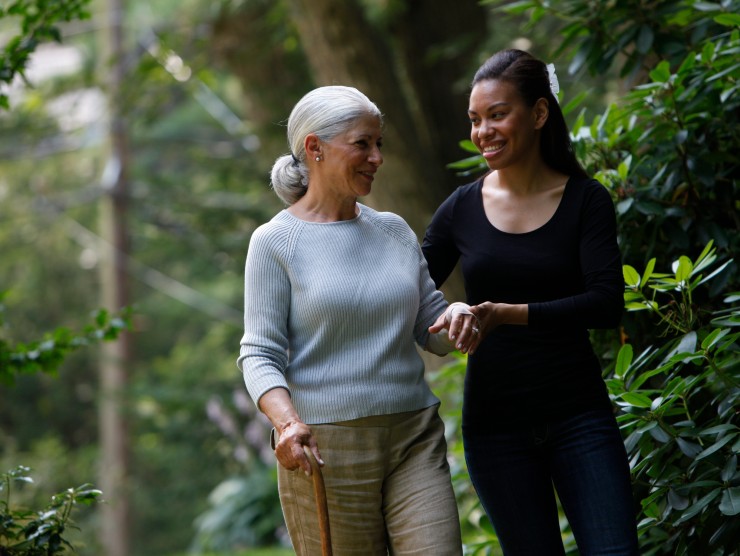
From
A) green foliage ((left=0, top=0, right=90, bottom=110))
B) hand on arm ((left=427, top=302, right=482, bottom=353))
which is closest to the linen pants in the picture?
hand on arm ((left=427, top=302, right=482, bottom=353))

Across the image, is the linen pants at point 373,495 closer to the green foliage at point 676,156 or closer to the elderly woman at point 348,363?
the elderly woman at point 348,363

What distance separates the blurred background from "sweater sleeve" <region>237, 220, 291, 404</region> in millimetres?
1384

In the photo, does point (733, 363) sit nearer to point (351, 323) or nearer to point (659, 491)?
point (659, 491)

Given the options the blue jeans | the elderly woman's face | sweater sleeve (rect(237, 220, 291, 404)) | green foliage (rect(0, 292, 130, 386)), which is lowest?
the blue jeans

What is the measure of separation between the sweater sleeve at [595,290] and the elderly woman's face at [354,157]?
0.61 m

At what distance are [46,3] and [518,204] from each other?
2255 mm

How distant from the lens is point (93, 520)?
805 inches

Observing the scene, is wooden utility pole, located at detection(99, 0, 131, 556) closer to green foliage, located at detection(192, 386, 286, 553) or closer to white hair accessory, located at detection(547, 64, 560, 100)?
green foliage, located at detection(192, 386, 286, 553)

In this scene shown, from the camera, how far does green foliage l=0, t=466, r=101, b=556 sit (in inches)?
123

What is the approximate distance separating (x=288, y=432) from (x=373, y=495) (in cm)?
40

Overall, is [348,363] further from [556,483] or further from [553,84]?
[553,84]

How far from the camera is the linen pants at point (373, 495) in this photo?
2838mm

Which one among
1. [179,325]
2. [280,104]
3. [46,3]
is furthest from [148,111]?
[179,325]

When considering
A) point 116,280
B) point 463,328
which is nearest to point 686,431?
point 463,328
